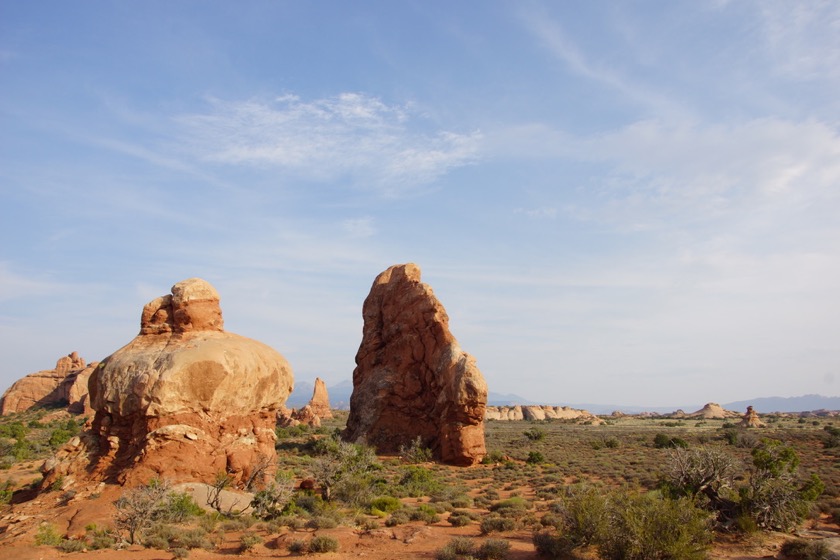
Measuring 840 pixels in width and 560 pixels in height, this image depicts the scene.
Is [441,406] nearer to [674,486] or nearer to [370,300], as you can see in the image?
[370,300]

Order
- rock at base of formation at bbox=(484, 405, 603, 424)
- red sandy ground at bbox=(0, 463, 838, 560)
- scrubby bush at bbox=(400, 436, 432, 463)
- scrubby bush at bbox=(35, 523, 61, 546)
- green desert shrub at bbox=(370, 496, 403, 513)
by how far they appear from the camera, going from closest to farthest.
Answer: red sandy ground at bbox=(0, 463, 838, 560), scrubby bush at bbox=(35, 523, 61, 546), green desert shrub at bbox=(370, 496, 403, 513), scrubby bush at bbox=(400, 436, 432, 463), rock at base of formation at bbox=(484, 405, 603, 424)

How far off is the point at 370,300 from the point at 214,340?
1854 centimetres

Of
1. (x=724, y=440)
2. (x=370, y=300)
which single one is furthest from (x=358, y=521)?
(x=724, y=440)

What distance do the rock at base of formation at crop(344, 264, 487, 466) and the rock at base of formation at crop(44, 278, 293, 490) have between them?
12.0m

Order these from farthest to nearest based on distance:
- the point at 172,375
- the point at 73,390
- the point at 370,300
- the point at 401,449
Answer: the point at 73,390 → the point at 370,300 → the point at 401,449 → the point at 172,375

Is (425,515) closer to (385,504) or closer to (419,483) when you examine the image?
(385,504)

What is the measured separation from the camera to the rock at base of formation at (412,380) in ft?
92.4

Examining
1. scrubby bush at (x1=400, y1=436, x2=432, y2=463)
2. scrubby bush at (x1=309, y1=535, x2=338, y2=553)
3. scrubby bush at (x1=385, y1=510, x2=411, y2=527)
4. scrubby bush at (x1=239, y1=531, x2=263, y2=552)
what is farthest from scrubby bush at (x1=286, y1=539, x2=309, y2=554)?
scrubby bush at (x1=400, y1=436, x2=432, y2=463)

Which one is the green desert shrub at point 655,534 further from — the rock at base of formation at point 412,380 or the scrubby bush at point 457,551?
the rock at base of formation at point 412,380

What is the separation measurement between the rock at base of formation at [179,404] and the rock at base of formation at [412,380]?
12.0 metres

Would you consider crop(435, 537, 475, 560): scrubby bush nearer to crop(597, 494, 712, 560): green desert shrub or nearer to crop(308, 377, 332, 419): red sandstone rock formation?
crop(597, 494, 712, 560): green desert shrub

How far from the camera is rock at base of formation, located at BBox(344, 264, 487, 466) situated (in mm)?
28172

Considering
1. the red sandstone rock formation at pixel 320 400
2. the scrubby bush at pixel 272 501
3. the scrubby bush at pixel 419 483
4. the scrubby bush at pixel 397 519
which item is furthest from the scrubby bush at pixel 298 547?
the red sandstone rock formation at pixel 320 400

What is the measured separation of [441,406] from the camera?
2966 cm
